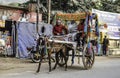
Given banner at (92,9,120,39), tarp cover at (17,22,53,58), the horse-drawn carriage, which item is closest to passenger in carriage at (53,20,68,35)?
the horse-drawn carriage

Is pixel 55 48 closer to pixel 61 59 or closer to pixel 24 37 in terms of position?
pixel 61 59

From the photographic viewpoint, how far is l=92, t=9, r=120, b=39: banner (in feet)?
94.0

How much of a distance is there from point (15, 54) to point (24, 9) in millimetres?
3487

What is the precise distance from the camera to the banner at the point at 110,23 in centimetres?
2865

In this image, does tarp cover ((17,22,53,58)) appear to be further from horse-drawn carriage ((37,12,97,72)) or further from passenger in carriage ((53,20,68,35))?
passenger in carriage ((53,20,68,35))

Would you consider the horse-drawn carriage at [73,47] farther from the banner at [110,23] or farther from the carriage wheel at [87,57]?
the banner at [110,23]

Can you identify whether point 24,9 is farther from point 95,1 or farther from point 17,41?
point 95,1

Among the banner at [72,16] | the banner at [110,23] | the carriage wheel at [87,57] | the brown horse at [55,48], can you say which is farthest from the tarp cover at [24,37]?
the banner at [110,23]

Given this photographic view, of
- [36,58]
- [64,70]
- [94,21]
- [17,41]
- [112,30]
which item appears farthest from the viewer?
[112,30]

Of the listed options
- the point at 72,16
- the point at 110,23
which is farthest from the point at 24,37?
the point at 110,23

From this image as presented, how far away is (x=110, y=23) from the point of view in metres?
29.6

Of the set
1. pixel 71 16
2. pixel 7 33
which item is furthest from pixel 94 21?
pixel 7 33

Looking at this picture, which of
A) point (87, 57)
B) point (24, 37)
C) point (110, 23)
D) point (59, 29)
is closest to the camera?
point (59, 29)

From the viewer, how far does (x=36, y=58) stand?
19.0 meters
